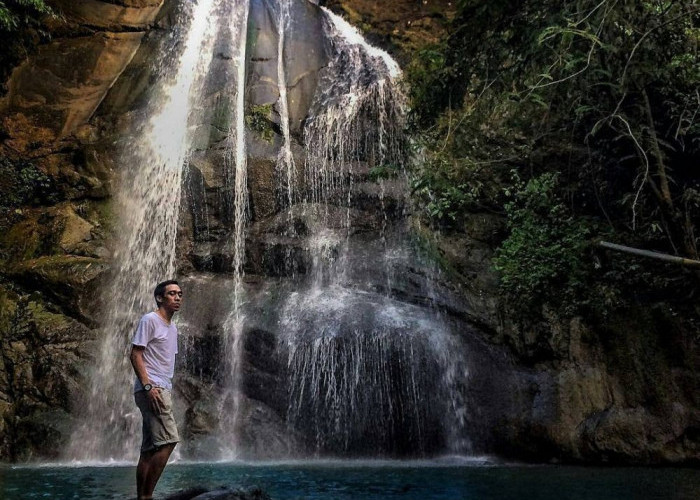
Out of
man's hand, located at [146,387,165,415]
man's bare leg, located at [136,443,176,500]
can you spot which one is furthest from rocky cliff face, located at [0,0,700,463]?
man's bare leg, located at [136,443,176,500]

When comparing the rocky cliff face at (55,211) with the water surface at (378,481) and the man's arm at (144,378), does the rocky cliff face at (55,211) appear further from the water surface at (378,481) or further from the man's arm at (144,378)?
the man's arm at (144,378)

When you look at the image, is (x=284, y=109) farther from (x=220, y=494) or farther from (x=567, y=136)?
(x=220, y=494)

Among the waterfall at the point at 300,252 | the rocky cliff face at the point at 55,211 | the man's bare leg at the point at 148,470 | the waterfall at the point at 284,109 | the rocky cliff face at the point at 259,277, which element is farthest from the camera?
the waterfall at the point at 284,109

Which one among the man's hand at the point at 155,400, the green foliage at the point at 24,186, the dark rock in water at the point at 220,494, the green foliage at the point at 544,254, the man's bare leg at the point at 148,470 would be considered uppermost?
the green foliage at the point at 24,186

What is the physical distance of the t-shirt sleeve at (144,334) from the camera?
4.53 meters

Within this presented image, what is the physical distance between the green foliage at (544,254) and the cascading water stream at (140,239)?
6.36 meters

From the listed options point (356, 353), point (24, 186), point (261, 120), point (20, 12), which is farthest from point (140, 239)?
point (20, 12)

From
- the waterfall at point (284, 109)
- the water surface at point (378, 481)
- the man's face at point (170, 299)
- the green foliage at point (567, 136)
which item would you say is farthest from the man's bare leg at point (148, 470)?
the waterfall at point (284, 109)

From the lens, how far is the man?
4414mm

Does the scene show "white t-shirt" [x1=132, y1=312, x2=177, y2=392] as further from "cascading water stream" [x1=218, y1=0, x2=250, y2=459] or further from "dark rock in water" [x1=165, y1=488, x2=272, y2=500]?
"cascading water stream" [x1=218, y1=0, x2=250, y2=459]

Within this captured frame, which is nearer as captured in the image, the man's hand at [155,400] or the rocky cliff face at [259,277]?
the man's hand at [155,400]

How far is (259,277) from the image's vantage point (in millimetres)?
12422

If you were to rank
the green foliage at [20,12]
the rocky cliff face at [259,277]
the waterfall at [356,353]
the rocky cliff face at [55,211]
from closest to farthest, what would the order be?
the rocky cliff face at [259,277]
the waterfall at [356,353]
the rocky cliff face at [55,211]
the green foliage at [20,12]

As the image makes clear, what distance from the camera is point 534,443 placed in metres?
9.17
